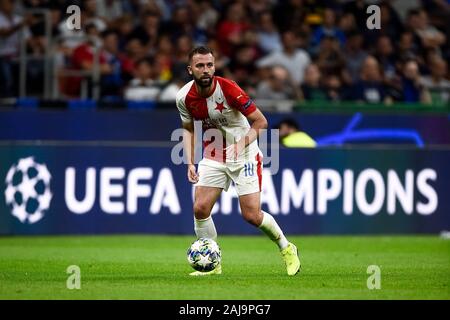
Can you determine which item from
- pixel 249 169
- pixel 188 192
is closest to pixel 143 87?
pixel 188 192

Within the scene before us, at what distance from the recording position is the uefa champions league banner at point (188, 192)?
1711 cm

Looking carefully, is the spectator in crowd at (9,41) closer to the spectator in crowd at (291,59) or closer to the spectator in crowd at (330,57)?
the spectator in crowd at (291,59)

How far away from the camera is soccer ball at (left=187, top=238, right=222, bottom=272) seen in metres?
11.2

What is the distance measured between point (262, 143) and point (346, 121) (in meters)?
2.06

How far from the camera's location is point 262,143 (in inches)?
687

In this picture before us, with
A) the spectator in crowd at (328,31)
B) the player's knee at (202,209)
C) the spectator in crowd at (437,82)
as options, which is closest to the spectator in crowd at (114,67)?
the spectator in crowd at (328,31)

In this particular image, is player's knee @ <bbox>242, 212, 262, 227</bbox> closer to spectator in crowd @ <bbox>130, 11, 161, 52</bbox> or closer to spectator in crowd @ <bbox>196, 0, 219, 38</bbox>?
spectator in crowd @ <bbox>130, 11, 161, 52</bbox>

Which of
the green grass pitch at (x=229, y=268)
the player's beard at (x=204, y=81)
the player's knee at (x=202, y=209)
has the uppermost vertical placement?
the player's beard at (x=204, y=81)

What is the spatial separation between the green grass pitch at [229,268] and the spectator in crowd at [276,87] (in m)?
2.52

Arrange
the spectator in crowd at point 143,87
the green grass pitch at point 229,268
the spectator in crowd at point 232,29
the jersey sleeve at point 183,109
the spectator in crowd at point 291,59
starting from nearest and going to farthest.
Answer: the green grass pitch at point 229,268, the jersey sleeve at point 183,109, the spectator in crowd at point 143,87, the spectator in crowd at point 291,59, the spectator in crowd at point 232,29

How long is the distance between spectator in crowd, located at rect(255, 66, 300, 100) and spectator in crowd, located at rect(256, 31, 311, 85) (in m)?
0.50

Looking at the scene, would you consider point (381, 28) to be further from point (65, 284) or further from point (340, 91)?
point (65, 284)

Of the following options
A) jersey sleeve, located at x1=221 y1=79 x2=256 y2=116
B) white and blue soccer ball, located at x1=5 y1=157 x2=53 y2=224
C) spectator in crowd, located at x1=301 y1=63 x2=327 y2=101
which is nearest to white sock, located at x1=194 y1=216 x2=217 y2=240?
jersey sleeve, located at x1=221 y1=79 x2=256 y2=116

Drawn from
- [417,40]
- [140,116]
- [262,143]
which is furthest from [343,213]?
[417,40]
